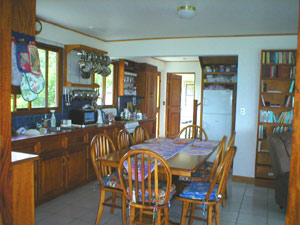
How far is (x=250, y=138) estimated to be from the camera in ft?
15.1

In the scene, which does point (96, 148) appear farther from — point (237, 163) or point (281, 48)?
point (281, 48)

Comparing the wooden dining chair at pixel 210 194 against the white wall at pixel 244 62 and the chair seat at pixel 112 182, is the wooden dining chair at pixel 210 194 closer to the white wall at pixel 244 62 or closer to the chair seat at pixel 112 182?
the chair seat at pixel 112 182

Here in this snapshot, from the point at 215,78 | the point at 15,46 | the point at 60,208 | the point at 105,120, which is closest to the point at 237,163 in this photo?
the point at 215,78

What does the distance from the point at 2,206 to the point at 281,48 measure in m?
4.28

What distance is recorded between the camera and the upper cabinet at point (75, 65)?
4457 mm

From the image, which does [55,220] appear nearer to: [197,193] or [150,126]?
[197,193]

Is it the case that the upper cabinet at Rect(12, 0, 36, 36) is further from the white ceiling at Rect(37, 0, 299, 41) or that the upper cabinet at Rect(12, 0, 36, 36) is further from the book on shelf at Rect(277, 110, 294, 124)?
the book on shelf at Rect(277, 110, 294, 124)

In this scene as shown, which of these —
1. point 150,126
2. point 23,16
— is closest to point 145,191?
point 23,16

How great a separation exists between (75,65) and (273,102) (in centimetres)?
333

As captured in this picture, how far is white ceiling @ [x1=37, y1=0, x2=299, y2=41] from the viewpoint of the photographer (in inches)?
125

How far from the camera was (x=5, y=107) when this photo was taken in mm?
1815

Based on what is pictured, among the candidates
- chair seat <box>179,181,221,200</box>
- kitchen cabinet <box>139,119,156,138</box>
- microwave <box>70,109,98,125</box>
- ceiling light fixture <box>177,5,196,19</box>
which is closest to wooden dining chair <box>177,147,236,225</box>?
chair seat <box>179,181,221,200</box>

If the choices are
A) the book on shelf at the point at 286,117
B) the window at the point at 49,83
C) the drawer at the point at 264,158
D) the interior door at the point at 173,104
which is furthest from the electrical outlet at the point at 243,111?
the interior door at the point at 173,104

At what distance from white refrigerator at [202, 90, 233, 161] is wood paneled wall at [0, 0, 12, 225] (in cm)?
445
